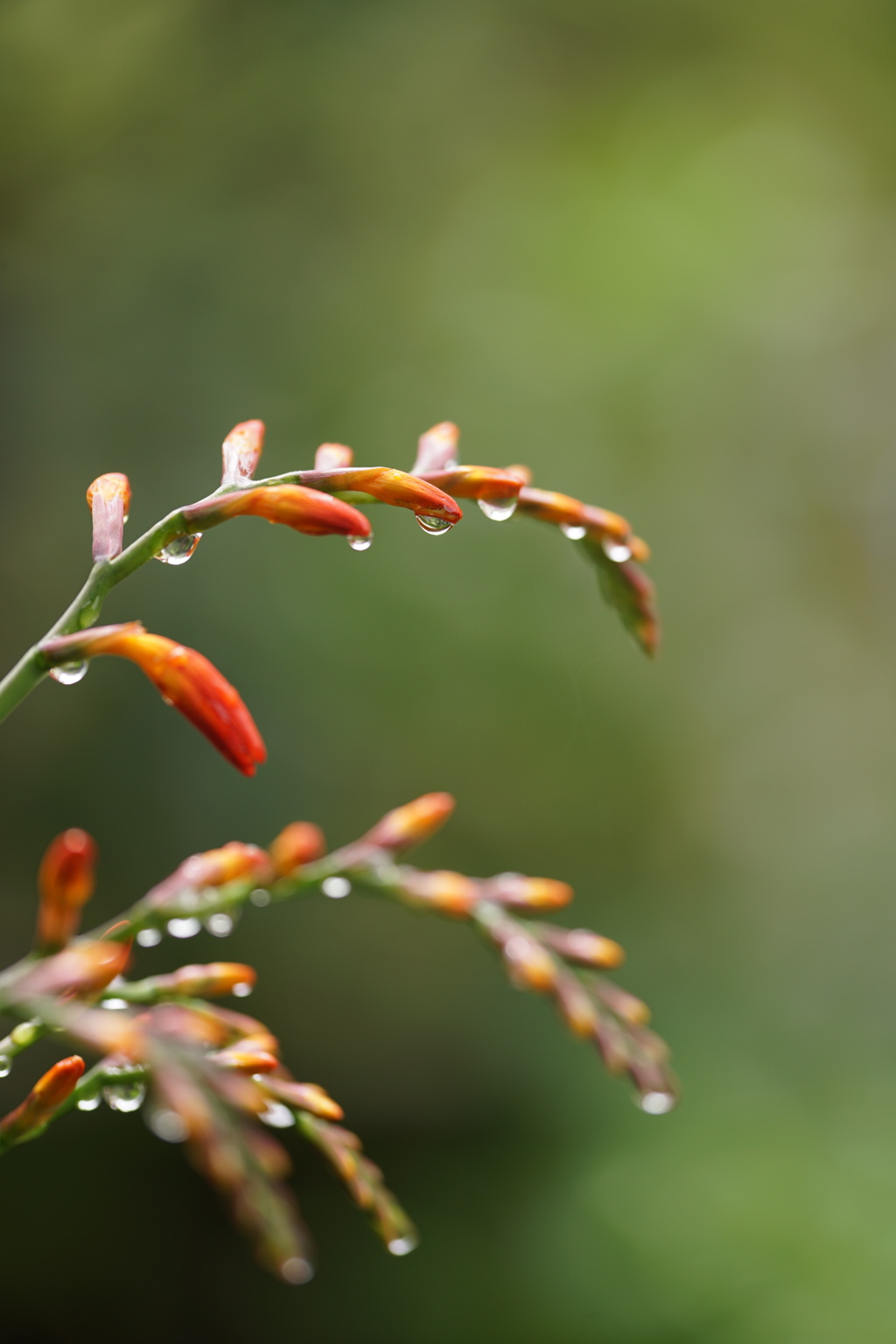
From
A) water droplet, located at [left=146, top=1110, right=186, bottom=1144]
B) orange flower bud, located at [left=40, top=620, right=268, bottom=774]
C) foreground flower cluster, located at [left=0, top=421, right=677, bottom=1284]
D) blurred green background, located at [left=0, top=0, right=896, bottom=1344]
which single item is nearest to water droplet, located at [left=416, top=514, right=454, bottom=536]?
foreground flower cluster, located at [left=0, top=421, right=677, bottom=1284]

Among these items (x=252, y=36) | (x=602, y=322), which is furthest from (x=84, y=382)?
(x=602, y=322)

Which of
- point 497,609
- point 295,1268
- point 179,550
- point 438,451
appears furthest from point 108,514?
point 497,609

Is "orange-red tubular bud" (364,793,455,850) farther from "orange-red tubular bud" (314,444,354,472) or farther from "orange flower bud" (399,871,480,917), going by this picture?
"orange-red tubular bud" (314,444,354,472)

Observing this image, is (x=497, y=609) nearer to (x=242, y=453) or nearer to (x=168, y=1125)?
(x=242, y=453)

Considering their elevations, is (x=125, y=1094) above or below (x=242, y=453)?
below

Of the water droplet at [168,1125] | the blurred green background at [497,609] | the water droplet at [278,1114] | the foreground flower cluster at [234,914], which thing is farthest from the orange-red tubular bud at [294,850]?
the blurred green background at [497,609]

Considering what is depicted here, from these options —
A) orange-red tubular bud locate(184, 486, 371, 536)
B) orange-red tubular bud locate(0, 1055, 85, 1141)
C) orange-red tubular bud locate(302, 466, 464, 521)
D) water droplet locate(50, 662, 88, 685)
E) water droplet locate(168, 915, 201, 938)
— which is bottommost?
orange-red tubular bud locate(0, 1055, 85, 1141)

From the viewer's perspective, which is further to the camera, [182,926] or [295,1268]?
[182,926]

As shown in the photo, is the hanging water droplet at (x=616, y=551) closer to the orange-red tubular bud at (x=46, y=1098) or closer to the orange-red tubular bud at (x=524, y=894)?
the orange-red tubular bud at (x=524, y=894)
